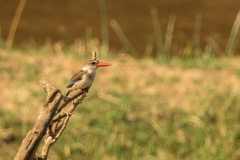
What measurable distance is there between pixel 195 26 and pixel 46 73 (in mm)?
2833

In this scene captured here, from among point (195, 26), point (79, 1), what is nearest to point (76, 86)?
point (195, 26)

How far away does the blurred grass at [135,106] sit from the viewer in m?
3.09

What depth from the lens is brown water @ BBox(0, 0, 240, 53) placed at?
20.3ft

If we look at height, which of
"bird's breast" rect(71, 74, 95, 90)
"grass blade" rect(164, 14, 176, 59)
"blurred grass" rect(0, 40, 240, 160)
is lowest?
"blurred grass" rect(0, 40, 240, 160)

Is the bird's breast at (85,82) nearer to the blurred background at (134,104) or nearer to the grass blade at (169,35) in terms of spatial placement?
the blurred background at (134,104)

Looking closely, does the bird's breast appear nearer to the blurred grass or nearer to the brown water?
the blurred grass

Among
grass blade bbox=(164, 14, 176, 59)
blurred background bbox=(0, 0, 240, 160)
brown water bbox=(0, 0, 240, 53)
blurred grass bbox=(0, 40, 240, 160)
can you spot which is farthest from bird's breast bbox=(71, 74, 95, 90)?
brown water bbox=(0, 0, 240, 53)

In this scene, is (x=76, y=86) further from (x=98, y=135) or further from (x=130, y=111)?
(x=130, y=111)

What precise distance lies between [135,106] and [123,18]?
3170 mm

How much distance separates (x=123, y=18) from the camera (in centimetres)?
661

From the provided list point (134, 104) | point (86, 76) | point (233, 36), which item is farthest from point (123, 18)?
point (86, 76)

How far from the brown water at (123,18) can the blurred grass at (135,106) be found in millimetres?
1756

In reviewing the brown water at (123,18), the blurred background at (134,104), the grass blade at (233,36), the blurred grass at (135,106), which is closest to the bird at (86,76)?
the blurred grass at (135,106)

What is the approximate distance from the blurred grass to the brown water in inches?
69.1
